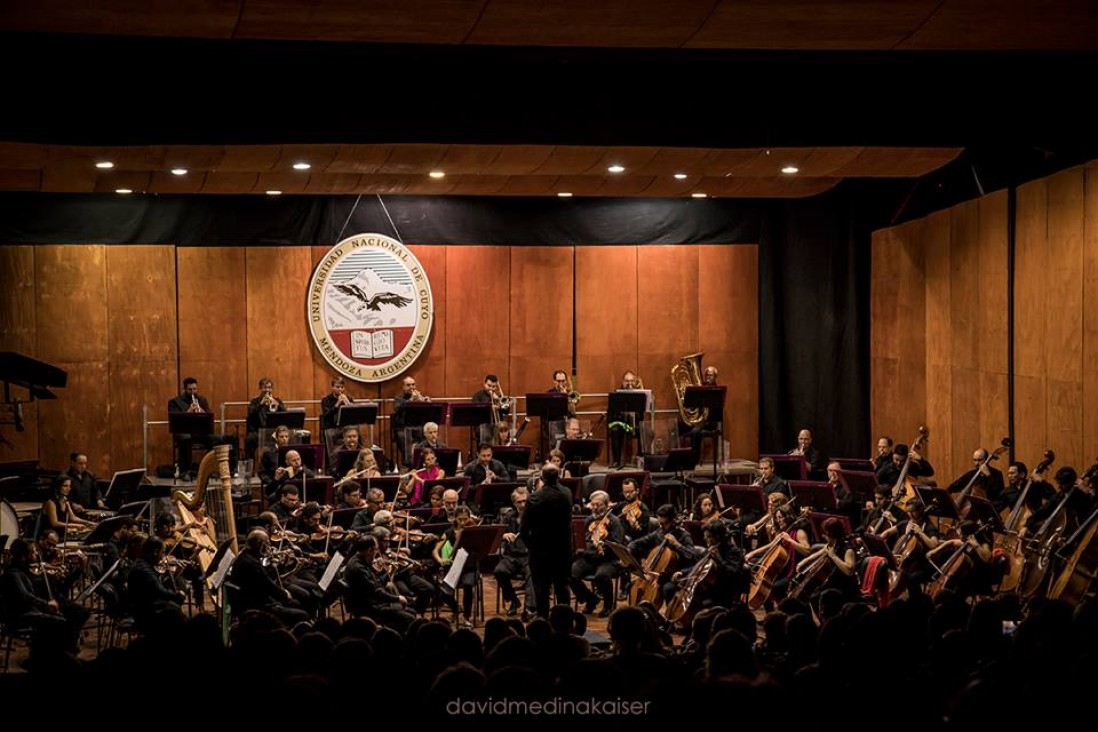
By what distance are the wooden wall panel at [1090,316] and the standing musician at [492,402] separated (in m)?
7.79

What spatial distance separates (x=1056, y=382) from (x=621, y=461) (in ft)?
20.8

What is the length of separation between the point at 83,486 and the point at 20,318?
403 centimetres

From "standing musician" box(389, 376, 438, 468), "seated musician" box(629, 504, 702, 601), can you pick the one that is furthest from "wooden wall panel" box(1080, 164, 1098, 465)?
"standing musician" box(389, 376, 438, 468)

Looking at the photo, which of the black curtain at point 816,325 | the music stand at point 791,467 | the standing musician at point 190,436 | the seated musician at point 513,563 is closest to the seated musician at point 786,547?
the seated musician at point 513,563

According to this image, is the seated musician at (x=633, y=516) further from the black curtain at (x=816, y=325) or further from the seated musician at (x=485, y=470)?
the black curtain at (x=816, y=325)

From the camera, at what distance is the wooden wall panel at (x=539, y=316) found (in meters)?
19.8

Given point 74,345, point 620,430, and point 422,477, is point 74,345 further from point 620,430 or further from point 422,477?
point 620,430

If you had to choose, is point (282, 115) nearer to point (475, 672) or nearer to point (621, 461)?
point (475, 672)

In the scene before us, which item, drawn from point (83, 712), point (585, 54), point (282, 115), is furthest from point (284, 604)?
point (83, 712)

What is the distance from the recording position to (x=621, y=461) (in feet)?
60.2

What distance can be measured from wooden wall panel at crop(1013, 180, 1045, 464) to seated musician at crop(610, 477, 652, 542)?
447 cm

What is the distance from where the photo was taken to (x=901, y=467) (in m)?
15.5

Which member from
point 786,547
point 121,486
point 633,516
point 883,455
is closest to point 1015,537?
point 786,547

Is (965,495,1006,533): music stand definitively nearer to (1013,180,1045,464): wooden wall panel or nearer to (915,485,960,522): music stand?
(915,485,960,522): music stand
